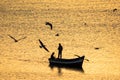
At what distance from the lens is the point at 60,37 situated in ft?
272

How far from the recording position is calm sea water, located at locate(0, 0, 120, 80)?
178 ft

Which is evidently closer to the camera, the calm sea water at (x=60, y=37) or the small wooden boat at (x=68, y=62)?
the calm sea water at (x=60, y=37)

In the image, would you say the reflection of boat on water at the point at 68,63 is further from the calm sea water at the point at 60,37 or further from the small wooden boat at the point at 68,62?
the calm sea water at the point at 60,37

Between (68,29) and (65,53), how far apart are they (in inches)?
1135

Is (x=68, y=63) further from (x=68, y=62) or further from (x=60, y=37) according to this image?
(x=60, y=37)

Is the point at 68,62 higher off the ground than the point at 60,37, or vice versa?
Answer: the point at 68,62

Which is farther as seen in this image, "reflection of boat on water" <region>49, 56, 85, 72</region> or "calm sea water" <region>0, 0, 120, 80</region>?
"reflection of boat on water" <region>49, 56, 85, 72</region>

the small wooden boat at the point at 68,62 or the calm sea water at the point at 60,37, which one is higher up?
the small wooden boat at the point at 68,62

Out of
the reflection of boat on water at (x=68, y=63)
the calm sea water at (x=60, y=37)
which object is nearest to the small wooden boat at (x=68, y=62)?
the reflection of boat on water at (x=68, y=63)

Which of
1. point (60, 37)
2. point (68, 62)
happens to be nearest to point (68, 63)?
point (68, 62)

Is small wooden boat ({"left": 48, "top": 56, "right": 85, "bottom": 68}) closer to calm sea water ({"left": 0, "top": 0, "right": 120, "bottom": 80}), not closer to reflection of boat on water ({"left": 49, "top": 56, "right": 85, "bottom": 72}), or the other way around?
reflection of boat on water ({"left": 49, "top": 56, "right": 85, "bottom": 72})

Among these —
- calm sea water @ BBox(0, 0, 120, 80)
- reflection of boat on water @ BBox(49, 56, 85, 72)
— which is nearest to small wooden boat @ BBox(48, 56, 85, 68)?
reflection of boat on water @ BBox(49, 56, 85, 72)

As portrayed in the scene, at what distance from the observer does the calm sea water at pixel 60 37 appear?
54.2 metres

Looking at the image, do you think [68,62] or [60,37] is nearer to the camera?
[68,62]
